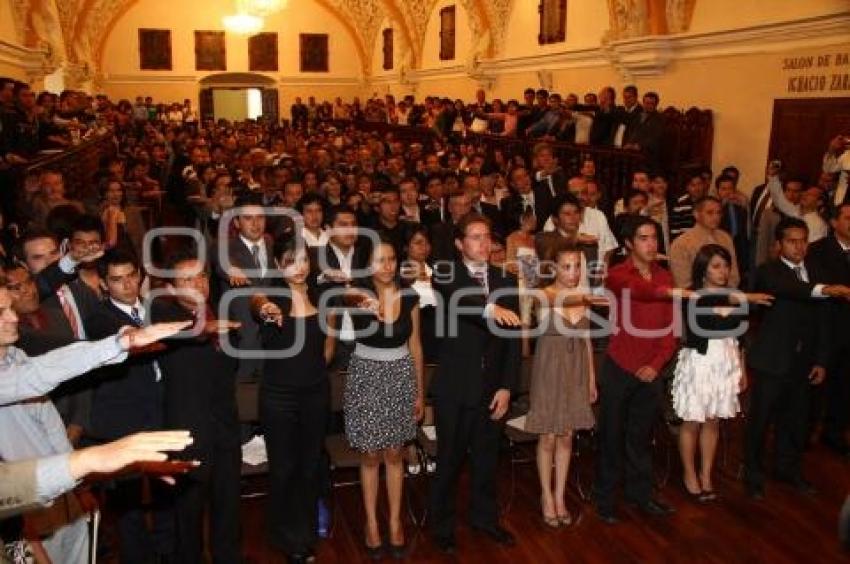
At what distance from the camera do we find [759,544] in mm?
4234

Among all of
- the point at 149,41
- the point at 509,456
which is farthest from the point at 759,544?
the point at 149,41

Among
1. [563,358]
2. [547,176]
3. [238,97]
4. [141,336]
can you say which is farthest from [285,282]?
[238,97]

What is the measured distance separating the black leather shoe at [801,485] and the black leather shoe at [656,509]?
933 mm

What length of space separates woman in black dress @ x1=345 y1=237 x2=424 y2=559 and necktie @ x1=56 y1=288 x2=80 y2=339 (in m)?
1.45

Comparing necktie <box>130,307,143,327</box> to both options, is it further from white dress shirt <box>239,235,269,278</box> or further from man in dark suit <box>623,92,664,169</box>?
man in dark suit <box>623,92,664,169</box>

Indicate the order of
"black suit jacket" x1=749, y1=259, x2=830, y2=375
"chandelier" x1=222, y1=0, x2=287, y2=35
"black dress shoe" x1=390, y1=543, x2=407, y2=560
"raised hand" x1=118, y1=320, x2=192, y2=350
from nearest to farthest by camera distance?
"raised hand" x1=118, y1=320, x2=192, y2=350 < "black dress shoe" x1=390, y1=543, x2=407, y2=560 < "black suit jacket" x1=749, y1=259, x2=830, y2=375 < "chandelier" x1=222, y1=0, x2=287, y2=35

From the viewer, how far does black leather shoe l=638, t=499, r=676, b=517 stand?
14.8 feet

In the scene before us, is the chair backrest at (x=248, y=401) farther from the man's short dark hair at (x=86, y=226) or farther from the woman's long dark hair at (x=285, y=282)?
the man's short dark hair at (x=86, y=226)

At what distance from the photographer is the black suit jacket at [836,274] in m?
5.02

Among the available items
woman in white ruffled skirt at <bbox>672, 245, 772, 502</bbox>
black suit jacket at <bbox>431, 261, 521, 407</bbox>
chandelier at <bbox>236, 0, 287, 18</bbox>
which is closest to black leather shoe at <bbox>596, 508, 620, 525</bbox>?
woman in white ruffled skirt at <bbox>672, 245, 772, 502</bbox>

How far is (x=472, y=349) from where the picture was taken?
400cm

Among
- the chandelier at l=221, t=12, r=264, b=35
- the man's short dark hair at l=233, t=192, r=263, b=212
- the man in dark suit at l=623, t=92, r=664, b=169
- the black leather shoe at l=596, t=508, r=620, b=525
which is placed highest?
the chandelier at l=221, t=12, r=264, b=35

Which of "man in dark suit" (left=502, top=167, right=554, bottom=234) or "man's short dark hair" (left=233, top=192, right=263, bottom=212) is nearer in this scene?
"man's short dark hair" (left=233, top=192, right=263, bottom=212)

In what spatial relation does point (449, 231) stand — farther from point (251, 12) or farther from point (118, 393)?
point (251, 12)
